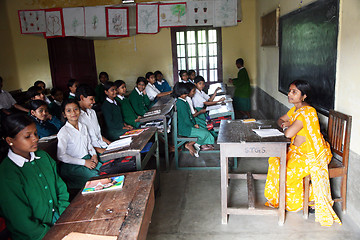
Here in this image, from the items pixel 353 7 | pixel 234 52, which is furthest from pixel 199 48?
pixel 353 7

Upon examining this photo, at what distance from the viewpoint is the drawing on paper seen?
6098mm

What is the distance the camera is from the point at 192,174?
3770mm

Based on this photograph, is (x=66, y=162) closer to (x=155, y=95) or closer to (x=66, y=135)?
(x=66, y=135)

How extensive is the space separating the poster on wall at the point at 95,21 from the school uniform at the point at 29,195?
4.65 m

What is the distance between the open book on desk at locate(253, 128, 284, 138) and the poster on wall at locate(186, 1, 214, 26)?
13.0 feet

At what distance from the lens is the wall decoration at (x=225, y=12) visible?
610 cm

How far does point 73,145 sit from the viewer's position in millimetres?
2717

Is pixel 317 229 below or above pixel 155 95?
below

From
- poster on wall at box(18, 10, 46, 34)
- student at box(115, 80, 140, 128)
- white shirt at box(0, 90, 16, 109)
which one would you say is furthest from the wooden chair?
poster on wall at box(18, 10, 46, 34)

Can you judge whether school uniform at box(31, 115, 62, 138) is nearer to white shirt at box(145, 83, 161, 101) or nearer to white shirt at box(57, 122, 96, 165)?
white shirt at box(57, 122, 96, 165)

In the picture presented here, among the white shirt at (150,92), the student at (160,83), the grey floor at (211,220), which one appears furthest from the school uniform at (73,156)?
the student at (160,83)

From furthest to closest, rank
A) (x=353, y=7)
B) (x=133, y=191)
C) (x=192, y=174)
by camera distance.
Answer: (x=192, y=174)
(x=353, y=7)
(x=133, y=191)

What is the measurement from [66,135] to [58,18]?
4243 millimetres

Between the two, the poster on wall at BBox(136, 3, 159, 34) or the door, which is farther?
the door
